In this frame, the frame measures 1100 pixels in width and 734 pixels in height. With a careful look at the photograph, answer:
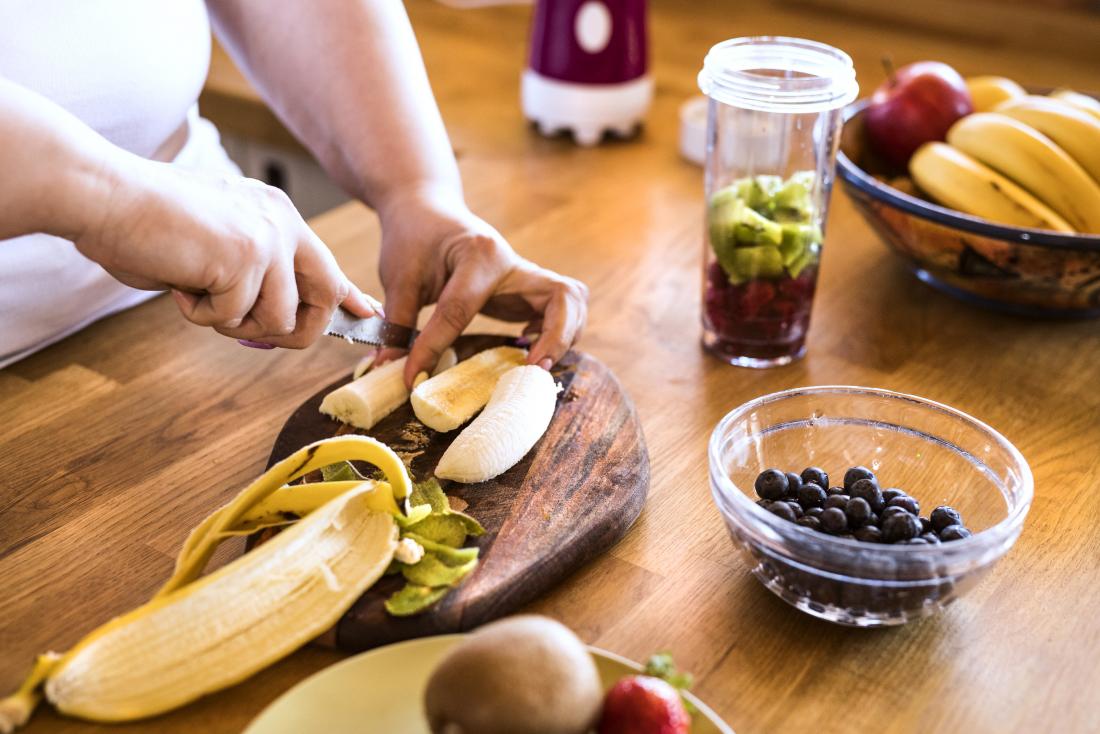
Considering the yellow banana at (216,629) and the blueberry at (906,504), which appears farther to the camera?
the blueberry at (906,504)

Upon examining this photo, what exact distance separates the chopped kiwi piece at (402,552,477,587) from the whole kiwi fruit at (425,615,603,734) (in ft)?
0.50

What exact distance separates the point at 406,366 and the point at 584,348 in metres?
0.22

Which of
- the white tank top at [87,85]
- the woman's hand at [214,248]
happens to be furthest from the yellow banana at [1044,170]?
the white tank top at [87,85]

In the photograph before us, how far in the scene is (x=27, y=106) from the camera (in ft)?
2.27

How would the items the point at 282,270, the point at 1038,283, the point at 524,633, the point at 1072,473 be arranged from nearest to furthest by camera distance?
the point at 524,633
the point at 282,270
the point at 1072,473
the point at 1038,283

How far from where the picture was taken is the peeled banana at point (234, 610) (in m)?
0.65

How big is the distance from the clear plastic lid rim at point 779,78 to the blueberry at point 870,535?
0.43 meters

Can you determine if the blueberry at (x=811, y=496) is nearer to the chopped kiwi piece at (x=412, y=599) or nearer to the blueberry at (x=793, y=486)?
the blueberry at (x=793, y=486)

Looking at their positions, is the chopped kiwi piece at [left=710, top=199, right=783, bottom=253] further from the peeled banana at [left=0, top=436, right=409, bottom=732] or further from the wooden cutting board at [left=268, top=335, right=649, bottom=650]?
the peeled banana at [left=0, top=436, right=409, bottom=732]

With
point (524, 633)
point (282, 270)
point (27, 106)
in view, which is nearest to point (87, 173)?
point (27, 106)

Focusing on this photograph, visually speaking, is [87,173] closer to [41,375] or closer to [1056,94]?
[41,375]

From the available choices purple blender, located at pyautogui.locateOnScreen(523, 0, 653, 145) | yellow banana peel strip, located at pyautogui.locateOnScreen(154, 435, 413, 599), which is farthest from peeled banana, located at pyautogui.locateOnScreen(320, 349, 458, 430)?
purple blender, located at pyautogui.locateOnScreen(523, 0, 653, 145)

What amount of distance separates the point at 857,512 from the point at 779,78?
45 centimetres

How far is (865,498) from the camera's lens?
771mm
